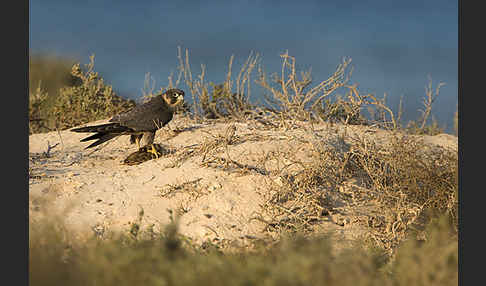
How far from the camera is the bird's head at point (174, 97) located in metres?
6.67

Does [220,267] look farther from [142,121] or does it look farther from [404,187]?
[142,121]

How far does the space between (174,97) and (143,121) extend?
530 mm

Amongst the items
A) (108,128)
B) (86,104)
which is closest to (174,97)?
(108,128)

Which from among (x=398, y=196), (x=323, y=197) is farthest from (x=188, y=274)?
(x=398, y=196)

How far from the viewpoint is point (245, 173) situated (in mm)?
5562

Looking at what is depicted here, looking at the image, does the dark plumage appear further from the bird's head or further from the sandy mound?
the sandy mound

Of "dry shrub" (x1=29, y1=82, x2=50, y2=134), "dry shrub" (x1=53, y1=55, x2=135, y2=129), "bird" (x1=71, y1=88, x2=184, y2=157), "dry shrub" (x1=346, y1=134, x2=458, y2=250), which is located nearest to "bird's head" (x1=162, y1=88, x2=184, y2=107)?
"bird" (x1=71, y1=88, x2=184, y2=157)

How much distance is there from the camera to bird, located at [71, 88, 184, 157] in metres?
6.44

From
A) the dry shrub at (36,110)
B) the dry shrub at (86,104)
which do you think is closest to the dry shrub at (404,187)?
the dry shrub at (86,104)

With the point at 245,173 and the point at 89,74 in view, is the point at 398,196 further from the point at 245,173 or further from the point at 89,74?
the point at 89,74

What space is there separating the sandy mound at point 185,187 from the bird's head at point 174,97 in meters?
0.63

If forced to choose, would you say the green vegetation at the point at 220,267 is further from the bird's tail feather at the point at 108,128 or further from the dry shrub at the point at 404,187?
the bird's tail feather at the point at 108,128

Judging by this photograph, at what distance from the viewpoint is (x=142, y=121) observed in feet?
21.3

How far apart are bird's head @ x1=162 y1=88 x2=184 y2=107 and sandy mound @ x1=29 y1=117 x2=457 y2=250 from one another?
0.63m
